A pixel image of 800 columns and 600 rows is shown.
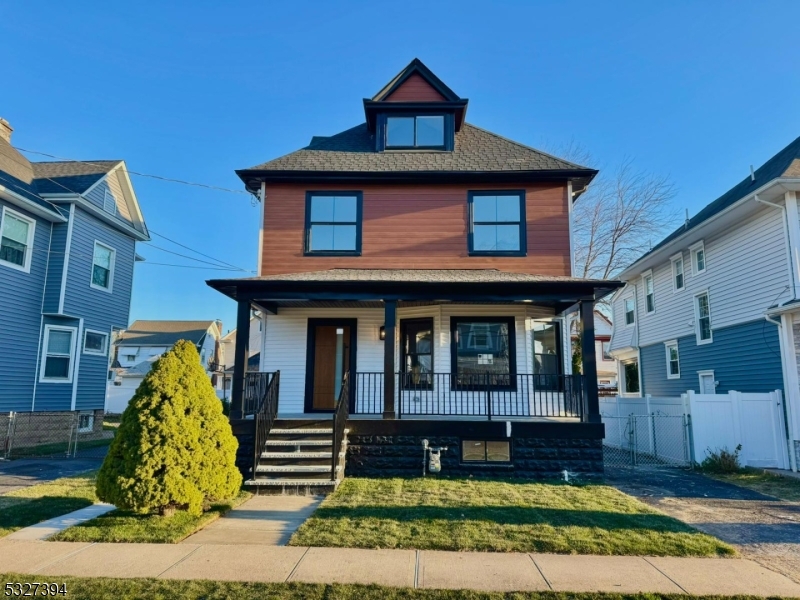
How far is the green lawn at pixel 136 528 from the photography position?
16.7 ft

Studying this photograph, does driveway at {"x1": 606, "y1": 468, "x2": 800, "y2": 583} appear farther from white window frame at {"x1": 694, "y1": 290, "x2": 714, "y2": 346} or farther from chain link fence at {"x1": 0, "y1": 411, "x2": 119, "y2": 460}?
chain link fence at {"x1": 0, "y1": 411, "x2": 119, "y2": 460}

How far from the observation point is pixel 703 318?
1330cm

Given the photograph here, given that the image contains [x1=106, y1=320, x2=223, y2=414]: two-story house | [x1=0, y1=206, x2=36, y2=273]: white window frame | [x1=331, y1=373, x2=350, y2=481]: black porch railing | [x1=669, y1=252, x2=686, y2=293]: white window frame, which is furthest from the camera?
[x1=106, y1=320, x2=223, y2=414]: two-story house

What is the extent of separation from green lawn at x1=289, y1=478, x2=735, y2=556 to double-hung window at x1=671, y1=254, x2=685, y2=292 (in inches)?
360

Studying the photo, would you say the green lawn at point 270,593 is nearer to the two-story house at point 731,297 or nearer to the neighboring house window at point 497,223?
the neighboring house window at point 497,223

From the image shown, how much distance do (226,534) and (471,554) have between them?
2.70m

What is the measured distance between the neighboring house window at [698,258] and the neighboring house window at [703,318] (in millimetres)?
708

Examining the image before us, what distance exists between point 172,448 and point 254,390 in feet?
10.9

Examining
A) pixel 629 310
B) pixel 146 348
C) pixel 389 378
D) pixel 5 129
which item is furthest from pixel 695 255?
pixel 146 348

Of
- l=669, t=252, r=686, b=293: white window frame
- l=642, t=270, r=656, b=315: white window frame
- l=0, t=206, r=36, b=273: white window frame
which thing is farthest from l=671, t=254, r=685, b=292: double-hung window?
l=0, t=206, r=36, b=273: white window frame

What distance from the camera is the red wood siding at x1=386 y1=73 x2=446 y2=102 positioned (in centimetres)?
1138

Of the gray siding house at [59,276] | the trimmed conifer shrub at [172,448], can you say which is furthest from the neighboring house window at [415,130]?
the gray siding house at [59,276]

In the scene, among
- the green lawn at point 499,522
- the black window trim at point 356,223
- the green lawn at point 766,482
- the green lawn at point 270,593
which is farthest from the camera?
the black window trim at point 356,223

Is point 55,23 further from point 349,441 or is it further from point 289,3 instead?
point 349,441
